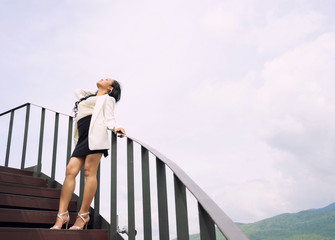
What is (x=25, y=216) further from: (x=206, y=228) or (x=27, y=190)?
(x=206, y=228)

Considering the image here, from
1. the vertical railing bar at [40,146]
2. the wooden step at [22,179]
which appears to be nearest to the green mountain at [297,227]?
the vertical railing bar at [40,146]

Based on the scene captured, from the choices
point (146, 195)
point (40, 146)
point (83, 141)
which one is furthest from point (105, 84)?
point (40, 146)

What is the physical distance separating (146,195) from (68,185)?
583 millimetres

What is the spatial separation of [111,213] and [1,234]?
2.14ft

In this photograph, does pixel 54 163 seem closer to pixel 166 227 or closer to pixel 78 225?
pixel 78 225

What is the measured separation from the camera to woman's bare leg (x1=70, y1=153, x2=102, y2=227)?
Result: 6.79 ft

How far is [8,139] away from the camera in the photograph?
12.8ft

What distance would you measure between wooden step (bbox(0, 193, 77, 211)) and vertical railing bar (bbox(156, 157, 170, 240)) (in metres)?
1.18

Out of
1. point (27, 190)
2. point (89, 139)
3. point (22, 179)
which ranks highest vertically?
point (89, 139)

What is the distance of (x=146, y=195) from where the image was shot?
184 cm

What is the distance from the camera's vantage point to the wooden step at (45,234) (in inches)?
66.0

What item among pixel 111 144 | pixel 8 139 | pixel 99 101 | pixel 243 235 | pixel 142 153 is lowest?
pixel 243 235

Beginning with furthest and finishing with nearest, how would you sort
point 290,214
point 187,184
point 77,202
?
1. point 290,214
2. point 77,202
3. point 187,184

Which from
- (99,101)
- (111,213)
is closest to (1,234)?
(111,213)
